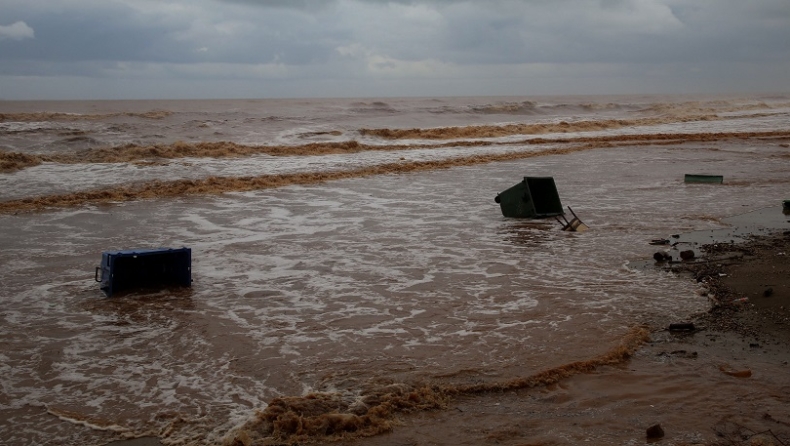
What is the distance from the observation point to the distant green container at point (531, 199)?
35.9 feet

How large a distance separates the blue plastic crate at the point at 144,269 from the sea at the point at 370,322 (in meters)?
0.13

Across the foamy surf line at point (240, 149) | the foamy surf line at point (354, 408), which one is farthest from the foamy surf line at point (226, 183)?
the foamy surf line at point (354, 408)

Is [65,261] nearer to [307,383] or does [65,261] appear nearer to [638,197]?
[307,383]

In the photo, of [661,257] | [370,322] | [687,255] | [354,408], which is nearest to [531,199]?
[661,257]

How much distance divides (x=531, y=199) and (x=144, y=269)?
6.26 m

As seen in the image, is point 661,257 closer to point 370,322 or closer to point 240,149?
point 370,322

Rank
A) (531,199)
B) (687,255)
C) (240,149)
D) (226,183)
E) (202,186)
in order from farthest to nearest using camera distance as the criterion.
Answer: (240,149) → (226,183) → (202,186) → (531,199) → (687,255)

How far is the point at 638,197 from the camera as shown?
12.9 metres

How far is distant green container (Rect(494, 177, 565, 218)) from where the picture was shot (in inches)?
431

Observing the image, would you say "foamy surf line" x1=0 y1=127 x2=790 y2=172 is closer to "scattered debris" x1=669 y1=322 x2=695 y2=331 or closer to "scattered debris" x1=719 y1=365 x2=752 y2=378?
Answer: "scattered debris" x1=669 y1=322 x2=695 y2=331

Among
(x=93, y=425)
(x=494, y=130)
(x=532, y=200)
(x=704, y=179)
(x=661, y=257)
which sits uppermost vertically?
(x=494, y=130)

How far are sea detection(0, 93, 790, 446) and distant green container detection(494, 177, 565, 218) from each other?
17 cm

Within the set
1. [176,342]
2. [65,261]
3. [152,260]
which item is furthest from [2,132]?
[176,342]

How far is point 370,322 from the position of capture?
6.10 m
